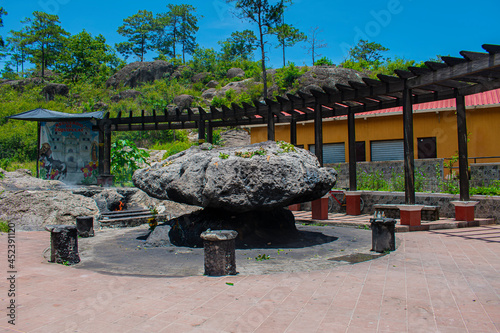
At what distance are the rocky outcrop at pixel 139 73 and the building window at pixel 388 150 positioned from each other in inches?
1378

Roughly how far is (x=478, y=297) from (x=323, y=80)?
29.0 metres

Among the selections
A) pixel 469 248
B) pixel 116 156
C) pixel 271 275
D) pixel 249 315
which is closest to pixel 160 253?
pixel 271 275

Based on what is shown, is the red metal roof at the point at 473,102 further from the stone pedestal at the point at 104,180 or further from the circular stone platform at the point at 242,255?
Result: the stone pedestal at the point at 104,180

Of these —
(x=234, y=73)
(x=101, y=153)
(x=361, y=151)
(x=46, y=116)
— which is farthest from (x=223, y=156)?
(x=234, y=73)

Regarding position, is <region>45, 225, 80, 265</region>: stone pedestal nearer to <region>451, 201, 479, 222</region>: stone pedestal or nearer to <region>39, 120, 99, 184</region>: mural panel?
<region>451, 201, 479, 222</region>: stone pedestal

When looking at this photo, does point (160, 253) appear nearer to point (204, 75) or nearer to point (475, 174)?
point (475, 174)

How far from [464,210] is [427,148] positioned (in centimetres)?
971

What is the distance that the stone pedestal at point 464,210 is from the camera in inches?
375

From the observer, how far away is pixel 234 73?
42.8 m

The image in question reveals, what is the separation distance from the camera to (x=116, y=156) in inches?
727

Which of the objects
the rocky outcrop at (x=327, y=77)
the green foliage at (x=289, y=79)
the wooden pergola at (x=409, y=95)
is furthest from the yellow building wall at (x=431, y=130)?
the green foliage at (x=289, y=79)

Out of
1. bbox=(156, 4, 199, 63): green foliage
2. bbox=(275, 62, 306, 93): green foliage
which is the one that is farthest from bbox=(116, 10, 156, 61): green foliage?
bbox=(275, 62, 306, 93): green foliage

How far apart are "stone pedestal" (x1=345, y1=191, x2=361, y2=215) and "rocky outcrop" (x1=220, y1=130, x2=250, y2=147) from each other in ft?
58.7

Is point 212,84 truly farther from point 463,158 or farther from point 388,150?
point 463,158
